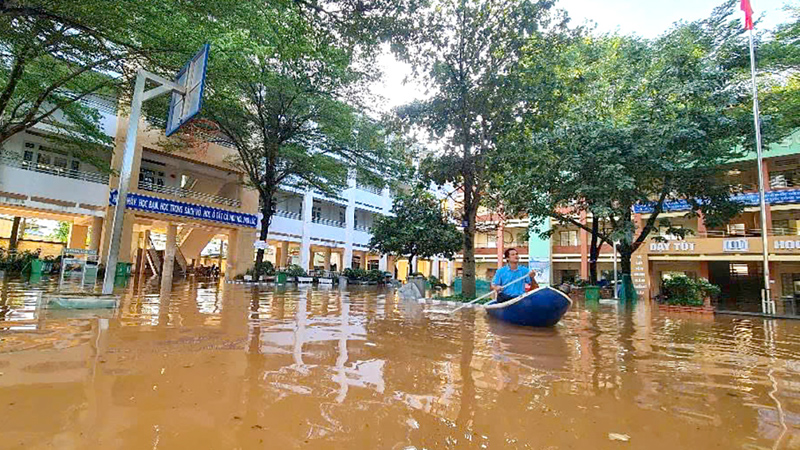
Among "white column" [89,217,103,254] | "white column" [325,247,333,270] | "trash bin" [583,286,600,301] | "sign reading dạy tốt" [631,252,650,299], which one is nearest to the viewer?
"trash bin" [583,286,600,301]

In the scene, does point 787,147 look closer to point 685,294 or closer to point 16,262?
point 685,294

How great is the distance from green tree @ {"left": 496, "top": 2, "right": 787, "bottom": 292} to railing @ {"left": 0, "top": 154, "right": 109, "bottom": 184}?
60.3 ft

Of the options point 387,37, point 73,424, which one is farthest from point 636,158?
point 73,424

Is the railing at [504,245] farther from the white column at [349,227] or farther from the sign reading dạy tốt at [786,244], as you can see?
the sign reading dạy tốt at [786,244]

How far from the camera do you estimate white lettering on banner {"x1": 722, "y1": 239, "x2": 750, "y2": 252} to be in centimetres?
2081

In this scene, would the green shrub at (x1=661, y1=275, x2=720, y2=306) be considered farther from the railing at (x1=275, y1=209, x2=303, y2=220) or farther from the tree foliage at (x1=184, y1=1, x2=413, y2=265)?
the railing at (x1=275, y1=209, x2=303, y2=220)

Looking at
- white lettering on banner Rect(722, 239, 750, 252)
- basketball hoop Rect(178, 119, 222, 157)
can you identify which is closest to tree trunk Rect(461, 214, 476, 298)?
basketball hoop Rect(178, 119, 222, 157)

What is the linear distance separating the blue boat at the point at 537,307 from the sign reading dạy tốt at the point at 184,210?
16980 mm

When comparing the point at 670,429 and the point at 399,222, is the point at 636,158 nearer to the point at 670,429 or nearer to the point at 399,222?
the point at 670,429

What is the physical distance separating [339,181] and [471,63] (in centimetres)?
1003

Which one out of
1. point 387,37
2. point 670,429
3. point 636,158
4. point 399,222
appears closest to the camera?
point 670,429

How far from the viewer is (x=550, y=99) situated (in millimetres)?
10797

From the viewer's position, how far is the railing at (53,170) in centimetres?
1594

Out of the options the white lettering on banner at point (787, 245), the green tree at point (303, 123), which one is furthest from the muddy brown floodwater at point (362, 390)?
the white lettering on banner at point (787, 245)
